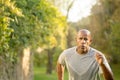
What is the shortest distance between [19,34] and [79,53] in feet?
29.3

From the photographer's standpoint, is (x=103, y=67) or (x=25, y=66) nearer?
(x=103, y=67)

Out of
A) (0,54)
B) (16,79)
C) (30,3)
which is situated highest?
(30,3)

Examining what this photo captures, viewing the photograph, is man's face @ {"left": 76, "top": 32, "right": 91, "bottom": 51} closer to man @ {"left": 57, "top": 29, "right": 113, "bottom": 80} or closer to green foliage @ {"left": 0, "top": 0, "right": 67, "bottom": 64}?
man @ {"left": 57, "top": 29, "right": 113, "bottom": 80}

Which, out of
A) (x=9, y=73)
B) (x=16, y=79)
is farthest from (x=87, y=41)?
(x=16, y=79)

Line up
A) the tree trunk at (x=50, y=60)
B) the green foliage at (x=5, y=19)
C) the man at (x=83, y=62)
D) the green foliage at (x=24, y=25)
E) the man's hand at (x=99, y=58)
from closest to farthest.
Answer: the man's hand at (x=99, y=58), the man at (x=83, y=62), the green foliage at (x=5, y=19), the green foliage at (x=24, y=25), the tree trunk at (x=50, y=60)

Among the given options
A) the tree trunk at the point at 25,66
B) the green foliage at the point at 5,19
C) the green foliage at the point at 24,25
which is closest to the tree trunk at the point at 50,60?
the tree trunk at the point at 25,66

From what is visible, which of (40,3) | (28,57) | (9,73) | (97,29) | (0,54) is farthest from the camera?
(97,29)

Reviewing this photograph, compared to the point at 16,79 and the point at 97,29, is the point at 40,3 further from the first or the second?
the point at 97,29

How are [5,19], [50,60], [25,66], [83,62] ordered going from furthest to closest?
[50,60] → [25,66] → [5,19] → [83,62]

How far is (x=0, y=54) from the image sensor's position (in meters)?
12.9

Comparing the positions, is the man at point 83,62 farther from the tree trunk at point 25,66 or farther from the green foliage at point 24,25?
the tree trunk at point 25,66

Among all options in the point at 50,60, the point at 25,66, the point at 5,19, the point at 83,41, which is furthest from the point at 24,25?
the point at 50,60

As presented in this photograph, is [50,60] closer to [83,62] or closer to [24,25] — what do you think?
[24,25]

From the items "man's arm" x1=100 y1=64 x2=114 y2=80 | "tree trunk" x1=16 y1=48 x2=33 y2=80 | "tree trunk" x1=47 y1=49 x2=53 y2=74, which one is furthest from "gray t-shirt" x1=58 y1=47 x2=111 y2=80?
"tree trunk" x1=47 y1=49 x2=53 y2=74
